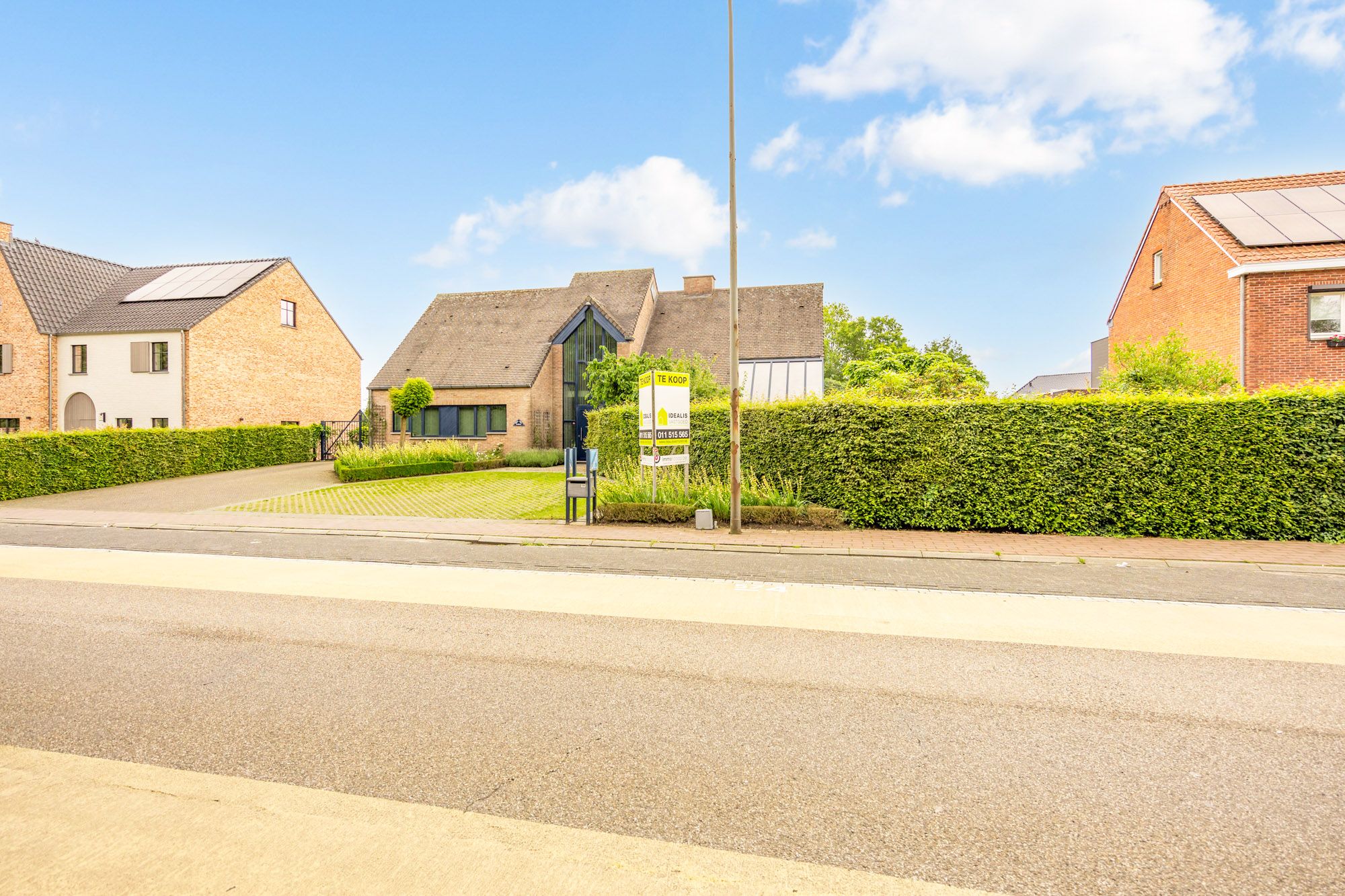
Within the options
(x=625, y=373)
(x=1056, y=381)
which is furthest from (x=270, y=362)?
(x=1056, y=381)

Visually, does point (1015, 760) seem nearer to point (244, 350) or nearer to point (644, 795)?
point (644, 795)

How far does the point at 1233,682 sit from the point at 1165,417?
8.08 meters

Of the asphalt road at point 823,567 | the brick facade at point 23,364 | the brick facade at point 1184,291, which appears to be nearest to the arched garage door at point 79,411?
the brick facade at point 23,364

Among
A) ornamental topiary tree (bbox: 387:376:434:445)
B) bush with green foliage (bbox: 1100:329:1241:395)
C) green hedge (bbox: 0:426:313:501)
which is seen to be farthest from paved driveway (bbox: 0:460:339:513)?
bush with green foliage (bbox: 1100:329:1241:395)

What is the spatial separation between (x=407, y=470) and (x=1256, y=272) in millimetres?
Answer: 25044

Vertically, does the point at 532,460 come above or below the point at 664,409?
below

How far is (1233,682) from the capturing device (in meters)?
5.04

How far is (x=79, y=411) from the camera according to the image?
3228cm

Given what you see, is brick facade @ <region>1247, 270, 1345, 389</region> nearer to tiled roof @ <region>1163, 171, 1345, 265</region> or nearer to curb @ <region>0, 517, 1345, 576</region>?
tiled roof @ <region>1163, 171, 1345, 265</region>

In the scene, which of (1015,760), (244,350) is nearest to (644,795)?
(1015,760)

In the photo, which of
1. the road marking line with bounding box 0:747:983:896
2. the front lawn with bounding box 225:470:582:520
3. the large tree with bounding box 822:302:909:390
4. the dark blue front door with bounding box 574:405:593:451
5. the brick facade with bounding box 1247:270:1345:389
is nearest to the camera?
the road marking line with bounding box 0:747:983:896

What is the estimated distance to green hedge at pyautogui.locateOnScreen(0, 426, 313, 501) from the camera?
61.2 ft

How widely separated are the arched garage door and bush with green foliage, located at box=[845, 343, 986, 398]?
32665 millimetres

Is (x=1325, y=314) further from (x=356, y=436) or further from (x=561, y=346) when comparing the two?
(x=356, y=436)
